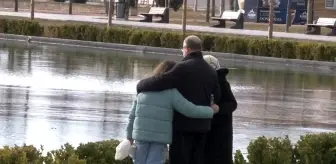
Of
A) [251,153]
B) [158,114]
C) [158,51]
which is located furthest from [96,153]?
[158,51]

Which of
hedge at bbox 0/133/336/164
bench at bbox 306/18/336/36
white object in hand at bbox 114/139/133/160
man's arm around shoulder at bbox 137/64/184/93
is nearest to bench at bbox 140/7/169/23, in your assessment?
bench at bbox 306/18/336/36

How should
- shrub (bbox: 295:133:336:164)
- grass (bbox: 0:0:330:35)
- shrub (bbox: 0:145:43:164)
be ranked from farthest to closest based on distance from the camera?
grass (bbox: 0:0:330:35) → shrub (bbox: 295:133:336:164) → shrub (bbox: 0:145:43:164)

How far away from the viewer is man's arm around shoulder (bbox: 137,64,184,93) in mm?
8391

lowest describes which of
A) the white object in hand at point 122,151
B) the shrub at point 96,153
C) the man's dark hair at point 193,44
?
the shrub at point 96,153

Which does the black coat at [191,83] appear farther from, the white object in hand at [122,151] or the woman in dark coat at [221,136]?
the white object in hand at [122,151]

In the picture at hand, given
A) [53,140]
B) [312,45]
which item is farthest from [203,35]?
[53,140]

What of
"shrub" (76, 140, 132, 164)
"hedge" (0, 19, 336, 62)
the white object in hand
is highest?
the white object in hand

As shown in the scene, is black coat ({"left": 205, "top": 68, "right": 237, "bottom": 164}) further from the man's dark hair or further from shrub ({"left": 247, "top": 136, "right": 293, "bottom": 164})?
shrub ({"left": 247, "top": 136, "right": 293, "bottom": 164})

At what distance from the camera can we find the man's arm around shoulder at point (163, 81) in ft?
27.5

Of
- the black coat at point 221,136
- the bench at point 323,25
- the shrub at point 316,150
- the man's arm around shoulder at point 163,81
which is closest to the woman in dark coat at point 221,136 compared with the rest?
the black coat at point 221,136

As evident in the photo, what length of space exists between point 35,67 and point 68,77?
2283 millimetres

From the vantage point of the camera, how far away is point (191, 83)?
8.55m

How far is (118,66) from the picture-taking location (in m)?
25.5

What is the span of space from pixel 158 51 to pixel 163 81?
2384 centimetres
